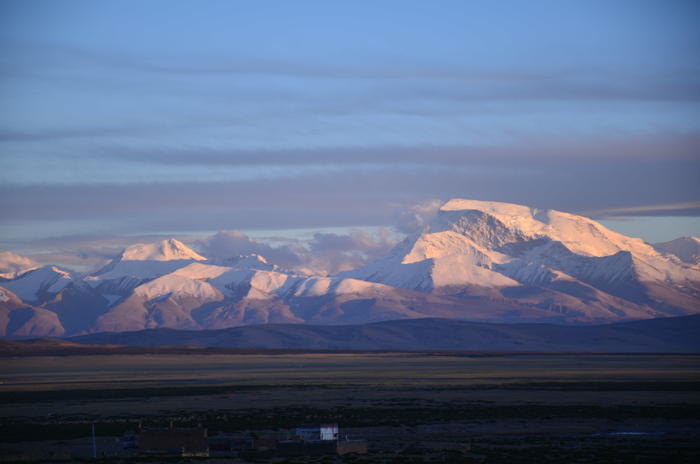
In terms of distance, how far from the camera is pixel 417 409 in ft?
281

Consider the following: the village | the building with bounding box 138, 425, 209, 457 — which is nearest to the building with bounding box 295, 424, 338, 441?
the village

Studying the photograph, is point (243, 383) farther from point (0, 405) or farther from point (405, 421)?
point (405, 421)

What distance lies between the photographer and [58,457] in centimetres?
5753

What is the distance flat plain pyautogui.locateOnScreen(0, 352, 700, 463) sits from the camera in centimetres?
6079

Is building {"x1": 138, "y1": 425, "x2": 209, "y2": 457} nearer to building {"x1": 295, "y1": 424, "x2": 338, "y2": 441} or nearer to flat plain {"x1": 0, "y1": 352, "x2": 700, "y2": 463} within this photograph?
building {"x1": 295, "y1": 424, "x2": 338, "y2": 441}

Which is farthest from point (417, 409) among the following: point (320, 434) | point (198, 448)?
point (198, 448)

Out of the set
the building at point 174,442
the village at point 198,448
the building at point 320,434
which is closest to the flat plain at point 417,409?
the building at point 320,434

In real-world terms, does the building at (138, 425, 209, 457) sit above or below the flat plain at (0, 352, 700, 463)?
→ above

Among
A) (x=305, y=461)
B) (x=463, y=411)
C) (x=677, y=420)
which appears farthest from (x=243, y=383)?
(x=305, y=461)

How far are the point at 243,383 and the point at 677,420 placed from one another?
6520 cm

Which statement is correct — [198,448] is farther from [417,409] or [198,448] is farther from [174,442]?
[417,409]

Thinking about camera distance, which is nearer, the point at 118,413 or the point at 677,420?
the point at 677,420

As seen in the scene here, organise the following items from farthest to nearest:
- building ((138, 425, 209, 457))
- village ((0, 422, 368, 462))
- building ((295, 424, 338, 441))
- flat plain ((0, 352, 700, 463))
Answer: building ((295, 424, 338, 441)) → flat plain ((0, 352, 700, 463)) → building ((138, 425, 209, 457)) → village ((0, 422, 368, 462))

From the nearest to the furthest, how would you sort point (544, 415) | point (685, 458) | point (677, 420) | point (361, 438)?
point (685, 458)
point (361, 438)
point (677, 420)
point (544, 415)
